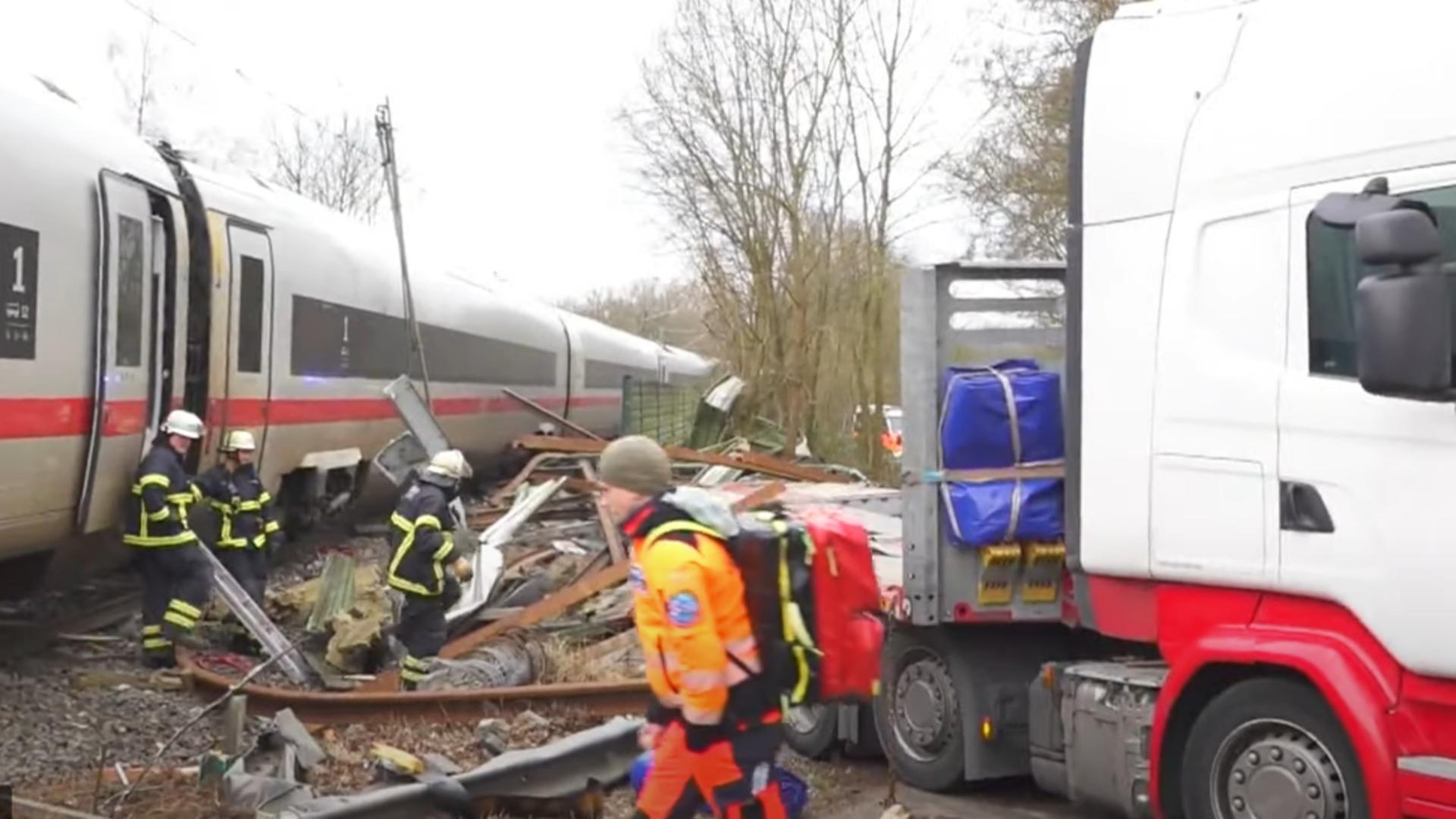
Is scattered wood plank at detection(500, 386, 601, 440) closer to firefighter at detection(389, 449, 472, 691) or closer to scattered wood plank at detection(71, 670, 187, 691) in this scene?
firefighter at detection(389, 449, 472, 691)

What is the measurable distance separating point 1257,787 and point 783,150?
23309mm

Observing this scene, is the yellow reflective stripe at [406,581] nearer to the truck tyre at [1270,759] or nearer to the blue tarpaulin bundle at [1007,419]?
the blue tarpaulin bundle at [1007,419]

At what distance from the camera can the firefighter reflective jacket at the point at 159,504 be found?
9695 millimetres

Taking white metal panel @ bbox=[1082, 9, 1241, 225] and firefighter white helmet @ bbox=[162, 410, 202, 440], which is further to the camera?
firefighter white helmet @ bbox=[162, 410, 202, 440]

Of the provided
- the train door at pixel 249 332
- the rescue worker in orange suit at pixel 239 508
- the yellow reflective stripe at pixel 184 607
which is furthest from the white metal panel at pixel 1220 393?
the train door at pixel 249 332

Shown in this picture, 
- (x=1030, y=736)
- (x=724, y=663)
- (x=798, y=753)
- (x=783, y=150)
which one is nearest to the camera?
(x=724, y=663)

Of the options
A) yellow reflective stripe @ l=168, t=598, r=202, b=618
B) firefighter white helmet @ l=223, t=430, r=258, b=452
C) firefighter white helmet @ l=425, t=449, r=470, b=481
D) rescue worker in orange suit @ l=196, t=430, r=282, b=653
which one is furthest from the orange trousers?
firefighter white helmet @ l=223, t=430, r=258, b=452

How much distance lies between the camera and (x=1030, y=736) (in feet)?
21.2

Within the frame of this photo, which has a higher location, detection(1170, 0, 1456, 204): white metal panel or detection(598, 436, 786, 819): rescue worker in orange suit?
detection(1170, 0, 1456, 204): white metal panel

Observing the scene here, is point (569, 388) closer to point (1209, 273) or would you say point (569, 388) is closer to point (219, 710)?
point (219, 710)

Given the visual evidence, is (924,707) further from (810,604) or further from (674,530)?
(674,530)

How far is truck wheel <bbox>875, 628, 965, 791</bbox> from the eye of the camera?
6.88m

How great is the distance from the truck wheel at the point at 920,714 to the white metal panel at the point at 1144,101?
→ 2.26m

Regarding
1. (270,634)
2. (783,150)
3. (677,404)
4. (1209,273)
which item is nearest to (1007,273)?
(1209,273)
